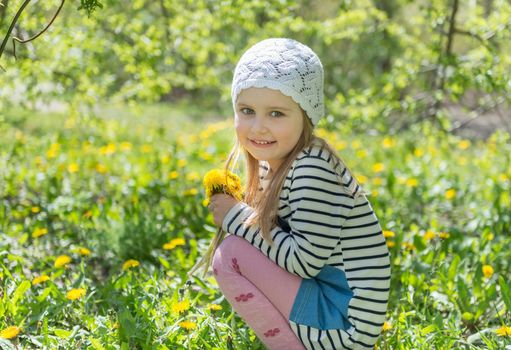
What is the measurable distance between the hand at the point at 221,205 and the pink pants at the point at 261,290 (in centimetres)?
11

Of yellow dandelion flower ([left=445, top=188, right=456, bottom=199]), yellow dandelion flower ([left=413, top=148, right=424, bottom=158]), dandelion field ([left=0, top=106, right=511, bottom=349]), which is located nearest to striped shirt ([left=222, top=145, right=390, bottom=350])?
dandelion field ([left=0, top=106, right=511, bottom=349])

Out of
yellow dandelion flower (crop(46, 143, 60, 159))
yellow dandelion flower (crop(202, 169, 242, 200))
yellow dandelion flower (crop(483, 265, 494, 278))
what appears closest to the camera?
yellow dandelion flower (crop(202, 169, 242, 200))

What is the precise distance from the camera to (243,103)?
6.85 feet

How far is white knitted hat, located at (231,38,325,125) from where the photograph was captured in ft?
6.49

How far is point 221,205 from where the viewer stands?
84.9 inches

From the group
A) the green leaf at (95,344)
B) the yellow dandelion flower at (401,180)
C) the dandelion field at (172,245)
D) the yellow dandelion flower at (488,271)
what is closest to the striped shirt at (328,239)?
the dandelion field at (172,245)

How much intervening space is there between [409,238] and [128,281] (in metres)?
1.46

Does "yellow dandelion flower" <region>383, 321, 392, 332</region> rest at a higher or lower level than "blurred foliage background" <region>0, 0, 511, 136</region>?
lower

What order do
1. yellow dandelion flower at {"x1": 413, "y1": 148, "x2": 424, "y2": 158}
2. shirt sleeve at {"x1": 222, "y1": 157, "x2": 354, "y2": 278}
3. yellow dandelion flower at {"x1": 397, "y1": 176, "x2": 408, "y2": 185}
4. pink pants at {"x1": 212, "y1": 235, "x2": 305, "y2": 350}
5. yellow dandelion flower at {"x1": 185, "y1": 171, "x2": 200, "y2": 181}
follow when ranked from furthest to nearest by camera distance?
1. yellow dandelion flower at {"x1": 413, "y1": 148, "x2": 424, "y2": 158}
2. yellow dandelion flower at {"x1": 397, "y1": 176, "x2": 408, "y2": 185}
3. yellow dandelion flower at {"x1": 185, "y1": 171, "x2": 200, "y2": 181}
4. pink pants at {"x1": 212, "y1": 235, "x2": 305, "y2": 350}
5. shirt sleeve at {"x1": 222, "y1": 157, "x2": 354, "y2": 278}

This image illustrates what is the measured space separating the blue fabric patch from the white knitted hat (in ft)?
1.70

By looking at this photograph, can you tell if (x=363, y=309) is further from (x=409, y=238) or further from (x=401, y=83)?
(x=401, y=83)

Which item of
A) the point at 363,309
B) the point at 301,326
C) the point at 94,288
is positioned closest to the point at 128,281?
the point at 94,288

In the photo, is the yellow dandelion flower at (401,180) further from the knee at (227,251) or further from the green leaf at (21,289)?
the green leaf at (21,289)

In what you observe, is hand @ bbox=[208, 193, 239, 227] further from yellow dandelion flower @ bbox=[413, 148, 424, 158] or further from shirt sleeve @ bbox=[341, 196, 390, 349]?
yellow dandelion flower @ bbox=[413, 148, 424, 158]
